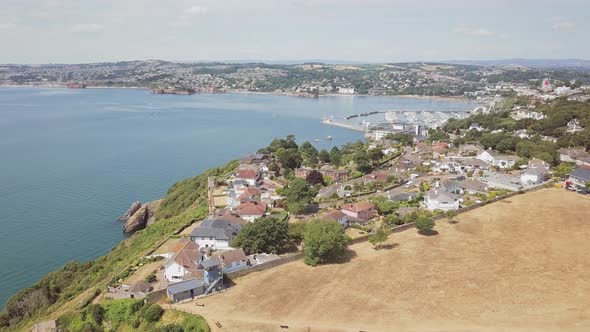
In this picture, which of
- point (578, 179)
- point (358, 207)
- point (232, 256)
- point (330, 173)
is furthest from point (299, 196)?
point (578, 179)

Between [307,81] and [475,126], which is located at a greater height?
[307,81]

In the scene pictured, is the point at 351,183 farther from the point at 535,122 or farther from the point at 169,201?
the point at 535,122

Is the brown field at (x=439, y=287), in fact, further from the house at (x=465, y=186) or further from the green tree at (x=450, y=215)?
the house at (x=465, y=186)

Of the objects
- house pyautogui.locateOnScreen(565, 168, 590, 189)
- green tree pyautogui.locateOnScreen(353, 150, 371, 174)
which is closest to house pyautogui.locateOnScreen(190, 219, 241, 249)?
green tree pyautogui.locateOnScreen(353, 150, 371, 174)

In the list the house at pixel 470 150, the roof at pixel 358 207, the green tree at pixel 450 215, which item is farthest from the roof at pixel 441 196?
the house at pixel 470 150

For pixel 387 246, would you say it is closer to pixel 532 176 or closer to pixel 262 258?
pixel 262 258

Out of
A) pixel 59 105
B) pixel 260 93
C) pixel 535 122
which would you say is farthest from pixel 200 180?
pixel 260 93
